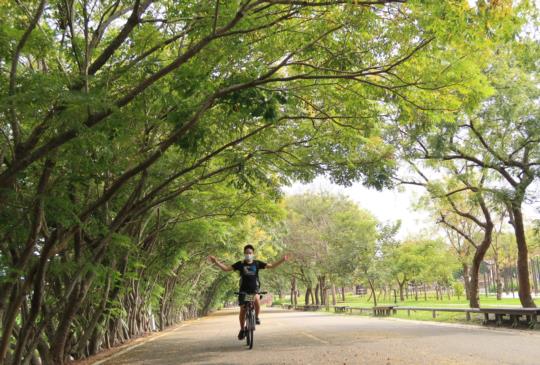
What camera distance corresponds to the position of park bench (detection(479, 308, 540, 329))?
1366 cm

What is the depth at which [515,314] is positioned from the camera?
14.4m

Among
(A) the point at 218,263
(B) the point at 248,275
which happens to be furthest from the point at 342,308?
(A) the point at 218,263

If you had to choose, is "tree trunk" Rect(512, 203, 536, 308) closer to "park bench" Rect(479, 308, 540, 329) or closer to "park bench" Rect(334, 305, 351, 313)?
"park bench" Rect(479, 308, 540, 329)

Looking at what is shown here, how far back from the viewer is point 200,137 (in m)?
8.41

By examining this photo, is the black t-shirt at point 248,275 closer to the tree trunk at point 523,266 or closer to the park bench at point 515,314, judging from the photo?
the park bench at point 515,314

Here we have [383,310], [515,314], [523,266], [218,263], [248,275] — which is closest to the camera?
[218,263]

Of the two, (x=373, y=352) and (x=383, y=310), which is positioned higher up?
(x=373, y=352)

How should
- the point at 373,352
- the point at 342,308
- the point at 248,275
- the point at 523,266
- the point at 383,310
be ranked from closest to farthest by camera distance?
the point at 373,352, the point at 248,275, the point at 523,266, the point at 383,310, the point at 342,308

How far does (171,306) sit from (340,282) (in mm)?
13538

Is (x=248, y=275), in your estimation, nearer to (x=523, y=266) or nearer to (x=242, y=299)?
(x=242, y=299)

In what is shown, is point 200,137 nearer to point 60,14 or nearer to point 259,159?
point 60,14

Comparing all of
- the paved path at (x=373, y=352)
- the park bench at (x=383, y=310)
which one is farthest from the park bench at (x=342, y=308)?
the paved path at (x=373, y=352)

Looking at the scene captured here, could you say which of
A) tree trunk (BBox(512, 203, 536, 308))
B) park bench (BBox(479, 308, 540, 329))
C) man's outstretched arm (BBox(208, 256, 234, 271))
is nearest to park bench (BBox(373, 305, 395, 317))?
tree trunk (BBox(512, 203, 536, 308))

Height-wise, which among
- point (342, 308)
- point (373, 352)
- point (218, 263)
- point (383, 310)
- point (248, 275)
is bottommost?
point (342, 308)
